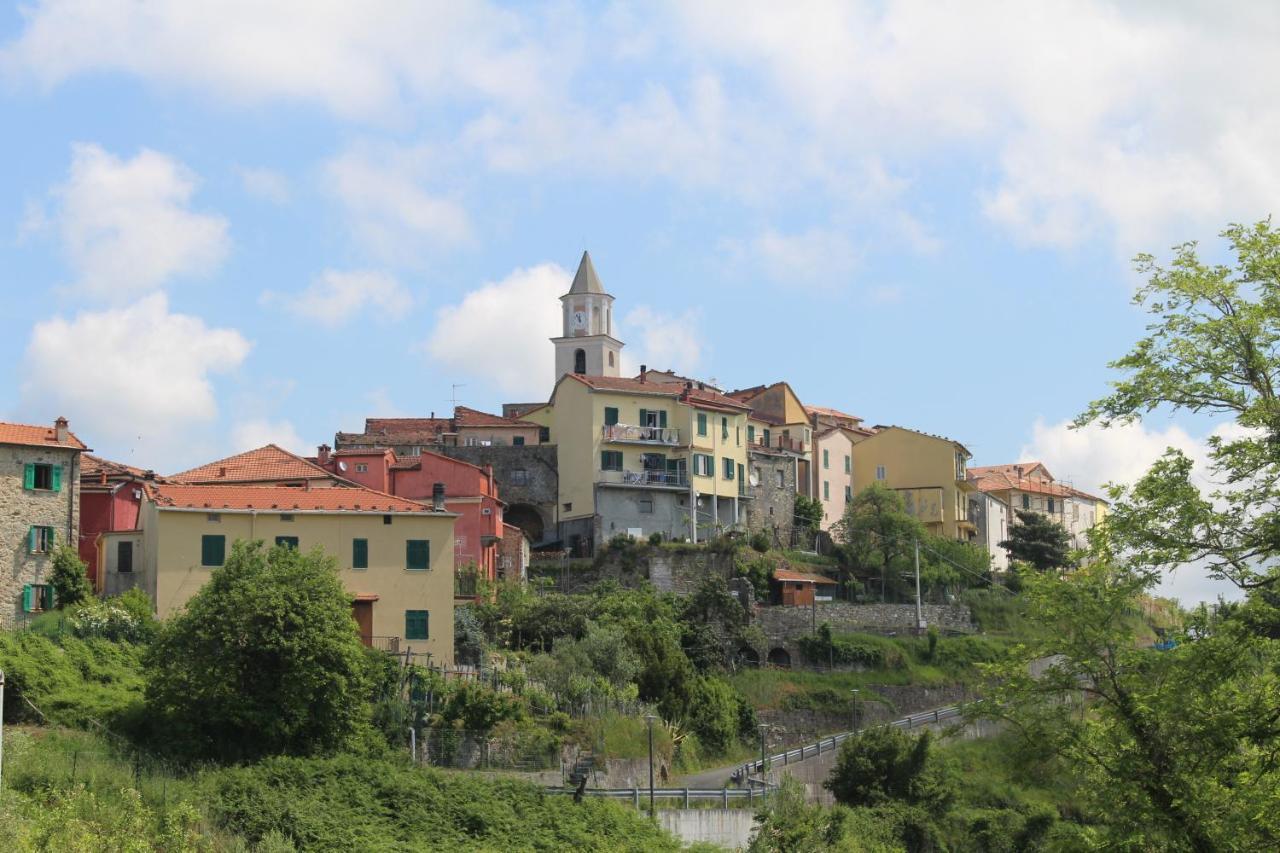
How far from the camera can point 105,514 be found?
51.0 m

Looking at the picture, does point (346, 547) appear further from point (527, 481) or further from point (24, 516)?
point (527, 481)

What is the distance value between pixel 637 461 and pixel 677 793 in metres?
30.5

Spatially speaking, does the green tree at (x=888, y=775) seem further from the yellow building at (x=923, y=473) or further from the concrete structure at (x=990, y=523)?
the concrete structure at (x=990, y=523)

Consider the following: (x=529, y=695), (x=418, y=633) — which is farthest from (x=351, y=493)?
(x=529, y=695)

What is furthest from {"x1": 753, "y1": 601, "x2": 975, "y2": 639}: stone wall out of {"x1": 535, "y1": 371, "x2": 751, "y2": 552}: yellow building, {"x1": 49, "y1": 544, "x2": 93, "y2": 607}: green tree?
{"x1": 49, "y1": 544, "x2": 93, "y2": 607}: green tree

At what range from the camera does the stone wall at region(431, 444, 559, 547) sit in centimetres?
7531

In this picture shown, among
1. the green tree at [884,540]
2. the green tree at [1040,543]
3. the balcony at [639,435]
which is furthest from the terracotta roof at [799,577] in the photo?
the green tree at [1040,543]

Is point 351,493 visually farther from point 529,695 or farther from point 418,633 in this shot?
point 529,695

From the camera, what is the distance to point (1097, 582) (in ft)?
80.0

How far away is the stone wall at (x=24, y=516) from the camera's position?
46594 millimetres

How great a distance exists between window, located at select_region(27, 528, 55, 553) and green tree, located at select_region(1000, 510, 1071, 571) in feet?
164

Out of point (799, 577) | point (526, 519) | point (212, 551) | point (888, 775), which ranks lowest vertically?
point (888, 775)

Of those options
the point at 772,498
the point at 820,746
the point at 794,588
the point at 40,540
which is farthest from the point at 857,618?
the point at 40,540

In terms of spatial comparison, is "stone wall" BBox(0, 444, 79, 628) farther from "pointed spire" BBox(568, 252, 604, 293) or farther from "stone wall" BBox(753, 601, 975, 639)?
"pointed spire" BBox(568, 252, 604, 293)
